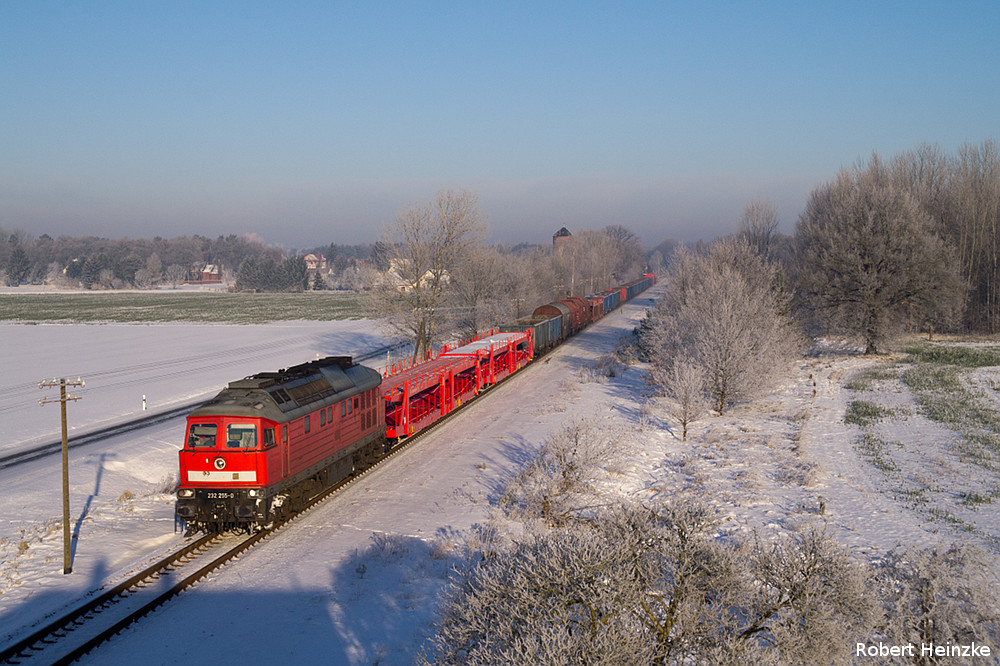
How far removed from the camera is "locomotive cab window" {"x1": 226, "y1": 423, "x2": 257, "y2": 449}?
1454cm

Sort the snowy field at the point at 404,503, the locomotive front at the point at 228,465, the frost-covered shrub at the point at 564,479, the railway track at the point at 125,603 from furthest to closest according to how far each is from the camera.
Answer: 1. the frost-covered shrub at the point at 564,479
2. the locomotive front at the point at 228,465
3. the snowy field at the point at 404,503
4. the railway track at the point at 125,603

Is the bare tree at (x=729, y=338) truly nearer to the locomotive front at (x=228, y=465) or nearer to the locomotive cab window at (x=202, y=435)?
the locomotive front at (x=228, y=465)

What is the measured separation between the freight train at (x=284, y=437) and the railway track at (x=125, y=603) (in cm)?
56

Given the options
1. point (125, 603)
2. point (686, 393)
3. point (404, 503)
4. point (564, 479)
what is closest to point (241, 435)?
point (125, 603)

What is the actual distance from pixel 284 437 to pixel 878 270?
146 feet

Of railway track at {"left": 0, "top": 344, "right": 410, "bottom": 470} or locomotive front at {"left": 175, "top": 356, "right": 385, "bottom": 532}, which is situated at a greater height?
locomotive front at {"left": 175, "top": 356, "right": 385, "bottom": 532}

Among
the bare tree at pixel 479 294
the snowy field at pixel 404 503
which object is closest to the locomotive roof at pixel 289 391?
the snowy field at pixel 404 503

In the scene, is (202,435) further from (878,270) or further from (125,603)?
(878,270)

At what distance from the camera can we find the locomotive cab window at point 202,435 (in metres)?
14.7

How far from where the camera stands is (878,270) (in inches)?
1806

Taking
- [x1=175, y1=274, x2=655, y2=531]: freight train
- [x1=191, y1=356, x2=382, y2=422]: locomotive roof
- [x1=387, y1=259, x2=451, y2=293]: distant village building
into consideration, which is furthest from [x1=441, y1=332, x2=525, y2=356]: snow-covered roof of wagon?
[x1=191, y1=356, x2=382, y2=422]: locomotive roof

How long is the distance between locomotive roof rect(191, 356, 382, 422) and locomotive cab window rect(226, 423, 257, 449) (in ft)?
0.90

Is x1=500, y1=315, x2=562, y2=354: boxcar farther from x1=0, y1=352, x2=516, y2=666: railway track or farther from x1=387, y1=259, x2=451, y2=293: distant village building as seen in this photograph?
x1=0, y1=352, x2=516, y2=666: railway track

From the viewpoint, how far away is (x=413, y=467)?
21891 mm
